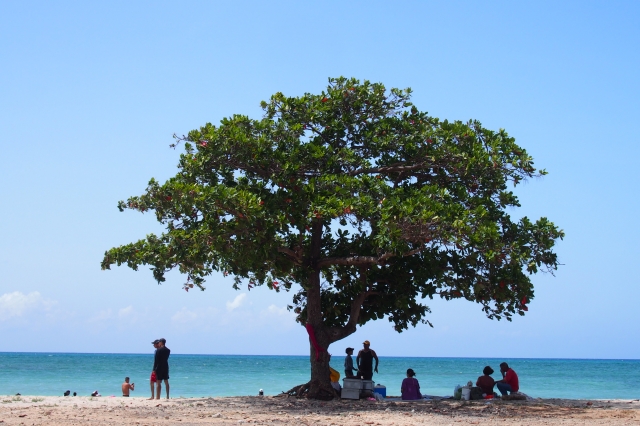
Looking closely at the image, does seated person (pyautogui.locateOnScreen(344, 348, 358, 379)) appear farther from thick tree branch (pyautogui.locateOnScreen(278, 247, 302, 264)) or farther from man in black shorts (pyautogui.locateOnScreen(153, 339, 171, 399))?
man in black shorts (pyautogui.locateOnScreen(153, 339, 171, 399))

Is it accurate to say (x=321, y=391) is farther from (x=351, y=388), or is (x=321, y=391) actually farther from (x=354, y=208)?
(x=354, y=208)

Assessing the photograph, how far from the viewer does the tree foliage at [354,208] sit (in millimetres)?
13398

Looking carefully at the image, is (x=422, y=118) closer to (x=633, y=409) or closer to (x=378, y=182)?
(x=378, y=182)

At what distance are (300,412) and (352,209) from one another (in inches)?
158

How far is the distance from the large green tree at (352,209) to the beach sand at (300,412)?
198 cm

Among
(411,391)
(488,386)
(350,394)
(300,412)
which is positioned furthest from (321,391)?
(488,386)

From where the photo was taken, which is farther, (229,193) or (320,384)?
(320,384)

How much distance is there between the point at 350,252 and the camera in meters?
16.0

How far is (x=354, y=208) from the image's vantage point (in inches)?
520

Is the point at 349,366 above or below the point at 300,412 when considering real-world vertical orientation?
above

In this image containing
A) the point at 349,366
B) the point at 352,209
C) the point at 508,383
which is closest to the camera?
→ the point at 352,209

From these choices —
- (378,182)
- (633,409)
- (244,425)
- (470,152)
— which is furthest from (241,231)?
(633,409)

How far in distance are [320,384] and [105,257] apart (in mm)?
5623

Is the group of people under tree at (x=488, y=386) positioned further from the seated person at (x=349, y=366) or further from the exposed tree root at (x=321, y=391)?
the exposed tree root at (x=321, y=391)
